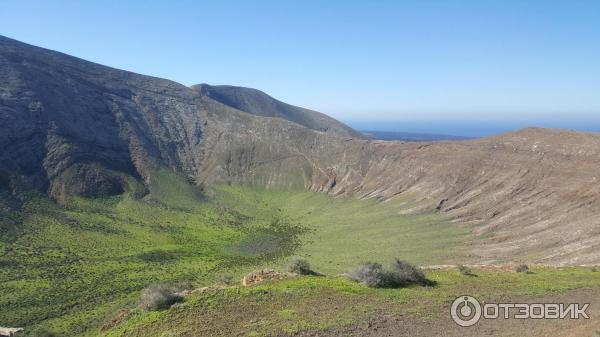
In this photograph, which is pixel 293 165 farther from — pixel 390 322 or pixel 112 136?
pixel 390 322

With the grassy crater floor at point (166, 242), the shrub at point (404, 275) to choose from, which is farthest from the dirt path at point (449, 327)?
the shrub at point (404, 275)

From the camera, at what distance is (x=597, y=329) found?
19250mm

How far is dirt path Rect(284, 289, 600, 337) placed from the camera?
2122 centimetres

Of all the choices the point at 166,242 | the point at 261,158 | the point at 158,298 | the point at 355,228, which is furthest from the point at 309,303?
the point at 261,158

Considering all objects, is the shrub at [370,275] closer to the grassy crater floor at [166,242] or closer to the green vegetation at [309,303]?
the green vegetation at [309,303]

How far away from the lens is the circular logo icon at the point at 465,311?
23109 millimetres

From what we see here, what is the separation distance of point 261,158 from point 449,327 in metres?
98.9

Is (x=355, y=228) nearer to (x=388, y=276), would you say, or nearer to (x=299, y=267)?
(x=299, y=267)

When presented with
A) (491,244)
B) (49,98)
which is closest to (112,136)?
(49,98)

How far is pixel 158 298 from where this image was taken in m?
25.2

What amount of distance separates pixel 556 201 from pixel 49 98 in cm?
10411

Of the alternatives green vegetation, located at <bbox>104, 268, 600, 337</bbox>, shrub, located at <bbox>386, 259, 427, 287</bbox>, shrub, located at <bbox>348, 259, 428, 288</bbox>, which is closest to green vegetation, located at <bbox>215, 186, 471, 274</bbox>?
shrub, located at <bbox>386, 259, 427, 287</bbox>

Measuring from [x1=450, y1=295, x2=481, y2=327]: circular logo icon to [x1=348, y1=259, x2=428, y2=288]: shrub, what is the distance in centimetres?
362

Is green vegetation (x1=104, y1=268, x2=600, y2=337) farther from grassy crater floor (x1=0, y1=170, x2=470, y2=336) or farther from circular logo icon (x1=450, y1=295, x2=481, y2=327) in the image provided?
grassy crater floor (x1=0, y1=170, x2=470, y2=336)
